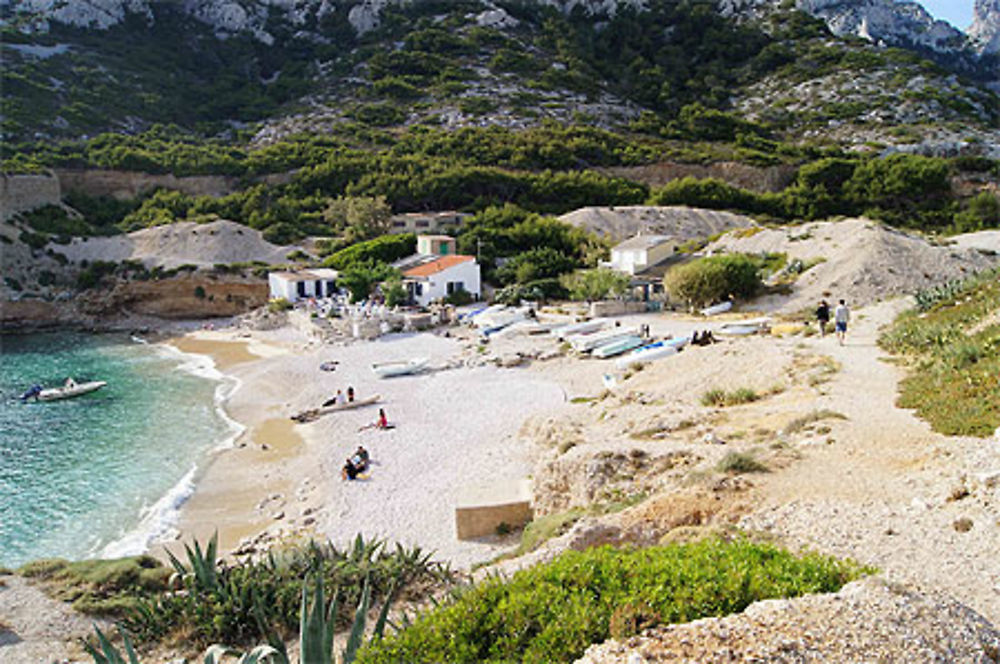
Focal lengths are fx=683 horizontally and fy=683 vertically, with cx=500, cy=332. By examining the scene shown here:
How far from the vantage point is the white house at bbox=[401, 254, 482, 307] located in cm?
3775

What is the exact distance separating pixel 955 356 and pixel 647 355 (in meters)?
9.96

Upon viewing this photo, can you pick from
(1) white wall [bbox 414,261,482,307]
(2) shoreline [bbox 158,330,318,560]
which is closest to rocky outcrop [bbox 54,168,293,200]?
(1) white wall [bbox 414,261,482,307]

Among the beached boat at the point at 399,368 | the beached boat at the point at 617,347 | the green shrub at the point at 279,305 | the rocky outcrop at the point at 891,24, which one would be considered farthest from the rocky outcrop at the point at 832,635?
the rocky outcrop at the point at 891,24

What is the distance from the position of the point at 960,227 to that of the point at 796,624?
56.1 meters

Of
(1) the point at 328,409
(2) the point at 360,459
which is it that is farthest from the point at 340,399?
(2) the point at 360,459

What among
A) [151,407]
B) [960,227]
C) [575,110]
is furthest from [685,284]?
[575,110]

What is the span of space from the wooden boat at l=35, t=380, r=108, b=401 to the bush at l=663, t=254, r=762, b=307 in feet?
81.9

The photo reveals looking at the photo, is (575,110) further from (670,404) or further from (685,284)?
(670,404)

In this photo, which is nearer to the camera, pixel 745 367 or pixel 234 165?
pixel 745 367

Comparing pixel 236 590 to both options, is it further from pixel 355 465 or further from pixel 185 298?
pixel 185 298

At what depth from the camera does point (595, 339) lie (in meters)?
26.1

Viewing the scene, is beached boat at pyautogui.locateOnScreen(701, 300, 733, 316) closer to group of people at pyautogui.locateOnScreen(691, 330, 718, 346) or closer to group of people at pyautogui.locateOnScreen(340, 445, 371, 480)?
group of people at pyautogui.locateOnScreen(691, 330, 718, 346)

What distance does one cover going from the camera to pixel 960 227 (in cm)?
4981

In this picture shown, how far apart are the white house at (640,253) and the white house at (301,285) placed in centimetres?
1667
